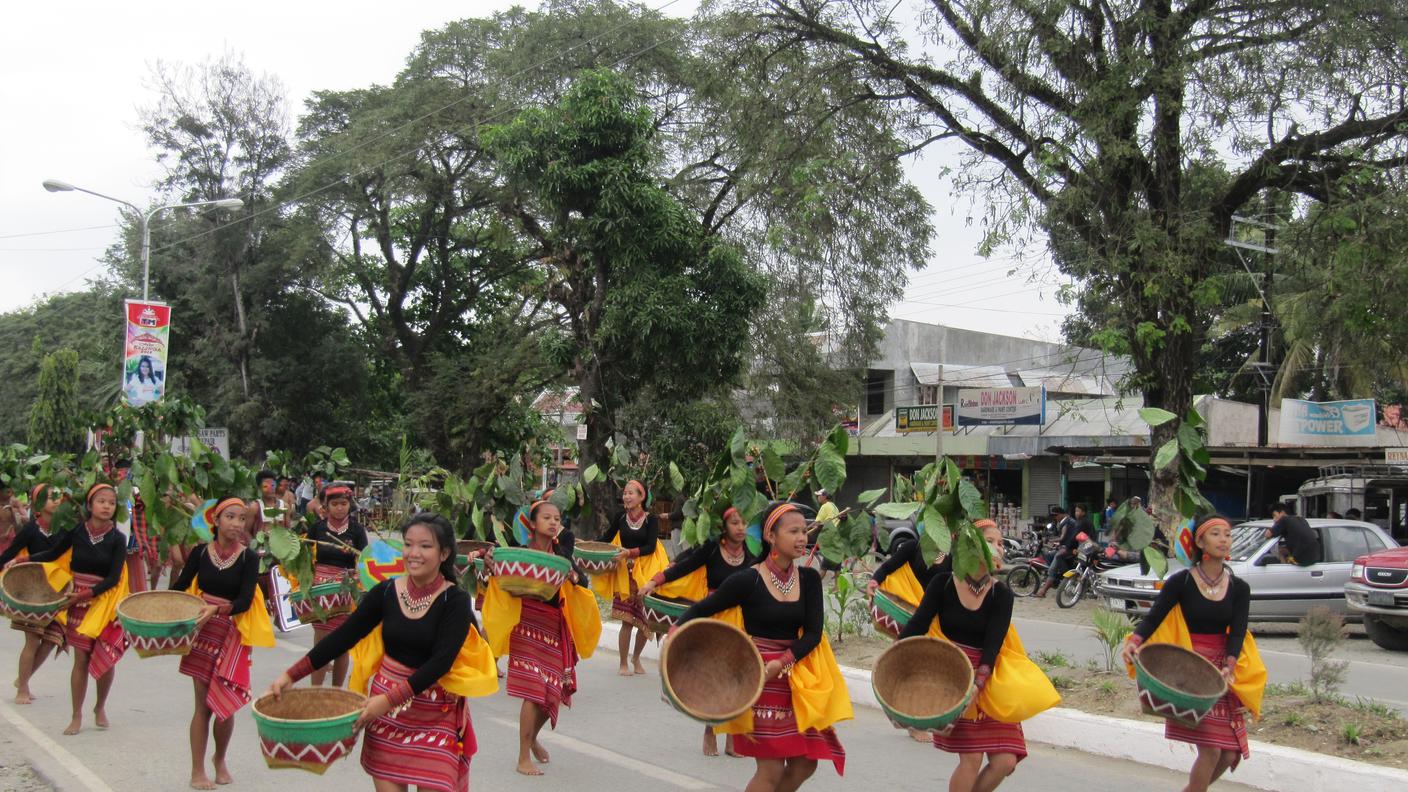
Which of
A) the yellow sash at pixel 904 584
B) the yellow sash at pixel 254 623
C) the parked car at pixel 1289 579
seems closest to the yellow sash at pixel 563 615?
the yellow sash at pixel 254 623

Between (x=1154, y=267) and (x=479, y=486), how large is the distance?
10.1 m

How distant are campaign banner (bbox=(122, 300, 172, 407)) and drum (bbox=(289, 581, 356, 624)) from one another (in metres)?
15.9

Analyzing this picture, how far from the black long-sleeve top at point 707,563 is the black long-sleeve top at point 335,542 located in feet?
8.36

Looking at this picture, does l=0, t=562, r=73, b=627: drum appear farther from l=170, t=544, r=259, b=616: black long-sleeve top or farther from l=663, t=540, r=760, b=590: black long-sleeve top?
l=663, t=540, r=760, b=590: black long-sleeve top

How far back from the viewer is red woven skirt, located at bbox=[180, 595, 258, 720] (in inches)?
257

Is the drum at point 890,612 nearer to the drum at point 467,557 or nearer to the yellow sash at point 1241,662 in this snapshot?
the yellow sash at point 1241,662

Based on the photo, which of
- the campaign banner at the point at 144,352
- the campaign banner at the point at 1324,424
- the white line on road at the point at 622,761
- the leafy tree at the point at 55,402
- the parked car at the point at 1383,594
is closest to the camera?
the white line on road at the point at 622,761

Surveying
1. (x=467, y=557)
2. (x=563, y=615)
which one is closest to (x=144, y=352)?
(x=467, y=557)

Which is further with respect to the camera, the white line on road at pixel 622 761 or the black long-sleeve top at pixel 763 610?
the white line on road at pixel 622 761

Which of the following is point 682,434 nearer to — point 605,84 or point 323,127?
point 605,84

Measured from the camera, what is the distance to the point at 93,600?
8070mm

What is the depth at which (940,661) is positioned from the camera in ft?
17.1

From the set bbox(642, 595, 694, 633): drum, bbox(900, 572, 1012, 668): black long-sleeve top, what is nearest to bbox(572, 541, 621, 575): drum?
bbox(642, 595, 694, 633): drum

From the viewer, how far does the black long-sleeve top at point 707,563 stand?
22.5 ft
